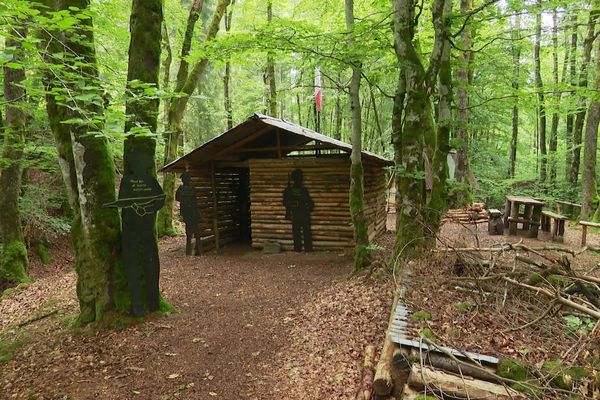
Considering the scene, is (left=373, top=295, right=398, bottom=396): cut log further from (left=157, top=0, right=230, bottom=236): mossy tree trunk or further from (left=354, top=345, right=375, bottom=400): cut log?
(left=157, top=0, right=230, bottom=236): mossy tree trunk

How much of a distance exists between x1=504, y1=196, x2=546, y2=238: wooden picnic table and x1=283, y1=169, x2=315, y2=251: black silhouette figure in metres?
6.28

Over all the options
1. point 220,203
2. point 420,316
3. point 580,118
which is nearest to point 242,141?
point 220,203

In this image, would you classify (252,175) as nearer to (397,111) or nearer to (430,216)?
(397,111)

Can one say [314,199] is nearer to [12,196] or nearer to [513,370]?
[513,370]

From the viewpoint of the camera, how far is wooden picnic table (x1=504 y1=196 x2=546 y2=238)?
10242 millimetres

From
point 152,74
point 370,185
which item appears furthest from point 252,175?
point 152,74

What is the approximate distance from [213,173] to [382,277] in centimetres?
694

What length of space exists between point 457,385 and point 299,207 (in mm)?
7972

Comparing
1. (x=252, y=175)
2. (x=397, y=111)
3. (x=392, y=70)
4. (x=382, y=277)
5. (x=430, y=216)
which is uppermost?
(x=392, y=70)

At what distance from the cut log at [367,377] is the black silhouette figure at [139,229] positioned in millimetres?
3448

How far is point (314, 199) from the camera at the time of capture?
10.5 metres

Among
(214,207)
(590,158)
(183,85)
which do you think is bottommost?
(214,207)

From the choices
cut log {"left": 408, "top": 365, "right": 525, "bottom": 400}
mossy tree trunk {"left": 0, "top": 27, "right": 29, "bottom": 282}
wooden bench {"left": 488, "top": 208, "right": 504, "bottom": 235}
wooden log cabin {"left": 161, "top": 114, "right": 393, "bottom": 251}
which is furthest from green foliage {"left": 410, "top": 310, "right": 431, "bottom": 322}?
mossy tree trunk {"left": 0, "top": 27, "right": 29, "bottom": 282}

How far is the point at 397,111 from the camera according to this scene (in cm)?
781
